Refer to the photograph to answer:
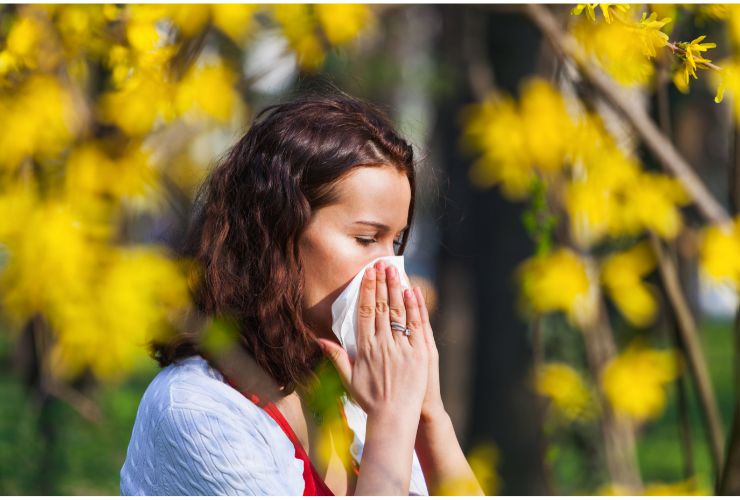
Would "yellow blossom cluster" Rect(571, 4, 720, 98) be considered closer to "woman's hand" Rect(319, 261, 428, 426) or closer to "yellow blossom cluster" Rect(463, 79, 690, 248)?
"yellow blossom cluster" Rect(463, 79, 690, 248)

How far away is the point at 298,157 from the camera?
1.88m

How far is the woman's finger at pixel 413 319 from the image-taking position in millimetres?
1802

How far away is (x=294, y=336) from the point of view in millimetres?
1847

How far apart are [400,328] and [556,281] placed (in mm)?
2022

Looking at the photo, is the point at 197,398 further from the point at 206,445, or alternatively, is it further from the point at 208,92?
the point at 208,92

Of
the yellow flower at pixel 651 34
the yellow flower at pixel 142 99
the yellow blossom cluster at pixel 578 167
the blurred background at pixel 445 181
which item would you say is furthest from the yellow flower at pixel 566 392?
the yellow flower at pixel 651 34

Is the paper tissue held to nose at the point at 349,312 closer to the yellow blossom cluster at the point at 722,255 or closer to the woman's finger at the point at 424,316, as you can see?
the woman's finger at the point at 424,316

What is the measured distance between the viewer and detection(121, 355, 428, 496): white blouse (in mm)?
1678

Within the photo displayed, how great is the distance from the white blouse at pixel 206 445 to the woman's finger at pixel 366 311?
216mm

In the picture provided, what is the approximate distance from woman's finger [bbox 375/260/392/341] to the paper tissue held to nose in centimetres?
3

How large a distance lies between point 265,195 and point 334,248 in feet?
0.57

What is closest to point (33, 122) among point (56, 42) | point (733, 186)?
point (56, 42)

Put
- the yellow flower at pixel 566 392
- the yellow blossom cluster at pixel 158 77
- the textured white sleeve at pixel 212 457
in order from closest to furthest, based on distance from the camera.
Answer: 1. the textured white sleeve at pixel 212 457
2. the yellow blossom cluster at pixel 158 77
3. the yellow flower at pixel 566 392

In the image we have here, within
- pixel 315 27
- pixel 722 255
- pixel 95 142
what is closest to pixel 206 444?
pixel 95 142
